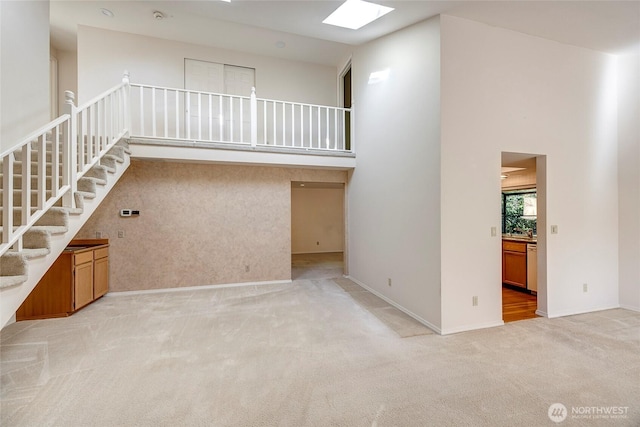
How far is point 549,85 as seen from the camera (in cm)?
354

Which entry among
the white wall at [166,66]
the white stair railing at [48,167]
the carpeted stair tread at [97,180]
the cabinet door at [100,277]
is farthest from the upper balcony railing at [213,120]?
the cabinet door at [100,277]

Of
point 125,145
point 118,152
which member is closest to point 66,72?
point 125,145

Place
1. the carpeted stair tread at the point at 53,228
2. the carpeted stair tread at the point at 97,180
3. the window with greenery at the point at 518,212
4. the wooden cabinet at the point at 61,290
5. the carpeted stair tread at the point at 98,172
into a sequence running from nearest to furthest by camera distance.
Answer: the carpeted stair tread at the point at 53,228, the carpeted stair tread at the point at 97,180, the carpeted stair tread at the point at 98,172, the wooden cabinet at the point at 61,290, the window with greenery at the point at 518,212

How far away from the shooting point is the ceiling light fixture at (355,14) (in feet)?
11.0

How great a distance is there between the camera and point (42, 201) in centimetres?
221

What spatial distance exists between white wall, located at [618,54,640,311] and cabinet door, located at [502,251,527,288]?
3.77ft

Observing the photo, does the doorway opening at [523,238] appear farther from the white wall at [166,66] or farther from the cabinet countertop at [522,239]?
the white wall at [166,66]

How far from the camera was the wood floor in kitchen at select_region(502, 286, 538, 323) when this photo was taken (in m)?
3.61

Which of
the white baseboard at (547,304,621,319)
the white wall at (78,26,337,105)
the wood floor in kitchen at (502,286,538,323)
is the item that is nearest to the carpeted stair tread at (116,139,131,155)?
the white wall at (78,26,337,105)

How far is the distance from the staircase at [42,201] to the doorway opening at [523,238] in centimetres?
493

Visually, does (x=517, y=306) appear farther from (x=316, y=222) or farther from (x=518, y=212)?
(x=316, y=222)

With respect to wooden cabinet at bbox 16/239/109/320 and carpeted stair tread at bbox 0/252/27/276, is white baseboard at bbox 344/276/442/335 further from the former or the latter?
wooden cabinet at bbox 16/239/109/320

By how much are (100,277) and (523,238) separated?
7.30 meters

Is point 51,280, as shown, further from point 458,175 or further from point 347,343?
point 458,175
